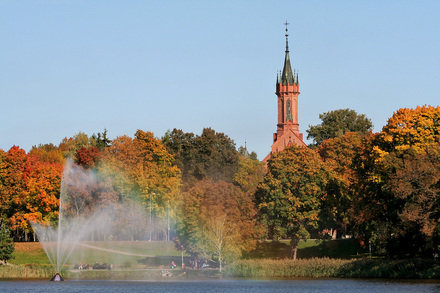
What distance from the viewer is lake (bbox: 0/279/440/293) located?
207ft

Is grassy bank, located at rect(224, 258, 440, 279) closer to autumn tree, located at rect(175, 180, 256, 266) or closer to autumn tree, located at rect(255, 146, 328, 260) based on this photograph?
autumn tree, located at rect(175, 180, 256, 266)

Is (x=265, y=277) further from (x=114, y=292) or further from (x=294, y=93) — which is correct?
(x=294, y=93)

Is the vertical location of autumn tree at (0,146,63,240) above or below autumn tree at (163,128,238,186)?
below

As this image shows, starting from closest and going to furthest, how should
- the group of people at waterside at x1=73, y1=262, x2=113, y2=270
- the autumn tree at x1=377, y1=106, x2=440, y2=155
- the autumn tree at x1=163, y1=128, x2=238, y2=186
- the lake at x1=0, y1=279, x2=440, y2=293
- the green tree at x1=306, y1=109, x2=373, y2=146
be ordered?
the lake at x1=0, y1=279, x2=440, y2=293, the autumn tree at x1=377, y1=106, x2=440, y2=155, the group of people at waterside at x1=73, y1=262, x2=113, y2=270, the autumn tree at x1=163, y1=128, x2=238, y2=186, the green tree at x1=306, y1=109, x2=373, y2=146

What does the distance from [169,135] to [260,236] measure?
58.9 metres

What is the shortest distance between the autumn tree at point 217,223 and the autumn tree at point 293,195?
2733mm

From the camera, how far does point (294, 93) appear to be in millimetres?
176250

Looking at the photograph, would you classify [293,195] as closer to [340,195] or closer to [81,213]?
[340,195]

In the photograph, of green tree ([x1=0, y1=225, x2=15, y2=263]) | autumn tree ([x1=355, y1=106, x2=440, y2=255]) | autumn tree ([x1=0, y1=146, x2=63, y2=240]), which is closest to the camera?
autumn tree ([x1=355, y1=106, x2=440, y2=255])

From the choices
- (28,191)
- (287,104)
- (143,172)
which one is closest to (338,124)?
(287,104)

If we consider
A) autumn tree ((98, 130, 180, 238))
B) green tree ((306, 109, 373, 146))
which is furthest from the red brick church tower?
autumn tree ((98, 130, 180, 238))

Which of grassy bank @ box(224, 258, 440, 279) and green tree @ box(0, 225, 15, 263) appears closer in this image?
grassy bank @ box(224, 258, 440, 279)

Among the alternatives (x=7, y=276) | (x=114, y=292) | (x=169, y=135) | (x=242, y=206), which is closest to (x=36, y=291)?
(x=114, y=292)

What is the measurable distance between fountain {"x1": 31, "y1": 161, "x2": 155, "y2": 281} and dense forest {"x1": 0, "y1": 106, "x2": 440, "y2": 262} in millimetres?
518
